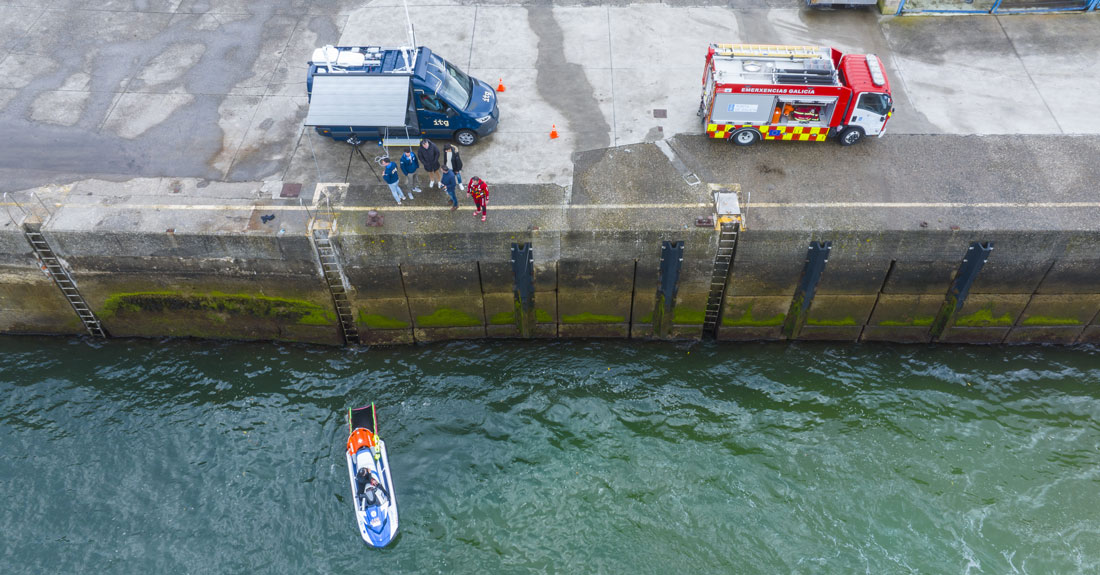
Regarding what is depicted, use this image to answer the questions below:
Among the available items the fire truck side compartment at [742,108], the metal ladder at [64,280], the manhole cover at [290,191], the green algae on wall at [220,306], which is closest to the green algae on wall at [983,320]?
the fire truck side compartment at [742,108]

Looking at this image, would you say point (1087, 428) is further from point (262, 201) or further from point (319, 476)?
point (262, 201)

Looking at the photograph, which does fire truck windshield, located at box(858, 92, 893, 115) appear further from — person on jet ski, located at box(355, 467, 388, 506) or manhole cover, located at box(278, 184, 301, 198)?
person on jet ski, located at box(355, 467, 388, 506)

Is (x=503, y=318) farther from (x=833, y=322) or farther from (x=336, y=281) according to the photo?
(x=833, y=322)

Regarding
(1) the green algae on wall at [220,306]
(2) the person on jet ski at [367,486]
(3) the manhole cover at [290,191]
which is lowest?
(2) the person on jet ski at [367,486]

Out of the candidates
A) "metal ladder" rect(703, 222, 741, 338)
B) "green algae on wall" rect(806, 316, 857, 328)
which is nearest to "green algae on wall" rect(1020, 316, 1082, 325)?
"green algae on wall" rect(806, 316, 857, 328)

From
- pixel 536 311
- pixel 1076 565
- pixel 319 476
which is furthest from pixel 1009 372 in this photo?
pixel 319 476

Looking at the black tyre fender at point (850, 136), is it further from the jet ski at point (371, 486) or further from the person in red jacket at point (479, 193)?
the jet ski at point (371, 486)

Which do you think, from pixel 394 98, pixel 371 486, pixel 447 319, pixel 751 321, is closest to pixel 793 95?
pixel 751 321
